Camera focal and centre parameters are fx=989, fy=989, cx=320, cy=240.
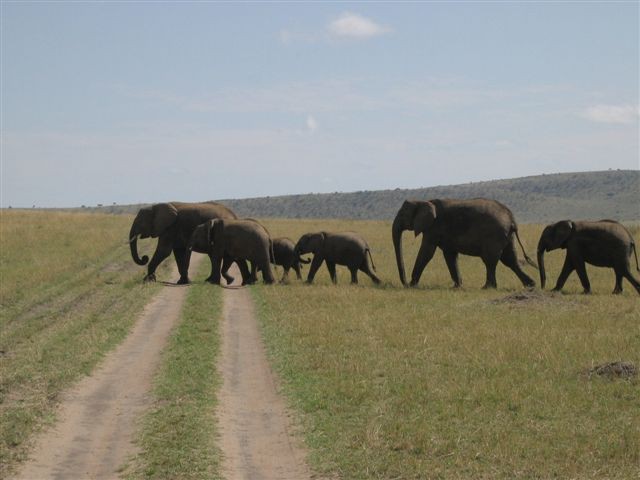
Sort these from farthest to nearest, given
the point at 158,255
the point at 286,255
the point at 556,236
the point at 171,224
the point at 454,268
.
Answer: the point at 286,255, the point at 171,224, the point at 158,255, the point at 454,268, the point at 556,236

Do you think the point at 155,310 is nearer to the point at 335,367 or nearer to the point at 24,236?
the point at 335,367

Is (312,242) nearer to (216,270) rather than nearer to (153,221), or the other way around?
(216,270)

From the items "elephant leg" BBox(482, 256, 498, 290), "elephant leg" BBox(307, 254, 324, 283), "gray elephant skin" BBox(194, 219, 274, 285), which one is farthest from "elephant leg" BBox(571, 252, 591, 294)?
"gray elephant skin" BBox(194, 219, 274, 285)

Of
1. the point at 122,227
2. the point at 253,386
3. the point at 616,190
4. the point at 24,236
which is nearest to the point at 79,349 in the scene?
the point at 253,386

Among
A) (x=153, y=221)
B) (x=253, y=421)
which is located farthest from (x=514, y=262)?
(x=253, y=421)

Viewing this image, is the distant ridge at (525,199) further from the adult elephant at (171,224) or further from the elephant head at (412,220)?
the adult elephant at (171,224)

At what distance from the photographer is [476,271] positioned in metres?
35.1

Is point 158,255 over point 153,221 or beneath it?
beneath

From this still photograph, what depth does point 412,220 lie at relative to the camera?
1185 inches

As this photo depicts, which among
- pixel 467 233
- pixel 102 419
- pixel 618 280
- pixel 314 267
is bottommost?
pixel 102 419

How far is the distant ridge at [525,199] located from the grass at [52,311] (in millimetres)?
92738

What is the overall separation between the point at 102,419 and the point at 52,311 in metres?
15.8

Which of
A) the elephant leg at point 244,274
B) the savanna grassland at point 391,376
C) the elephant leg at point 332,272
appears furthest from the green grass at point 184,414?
the elephant leg at point 332,272

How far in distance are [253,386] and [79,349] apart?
4.32 metres
